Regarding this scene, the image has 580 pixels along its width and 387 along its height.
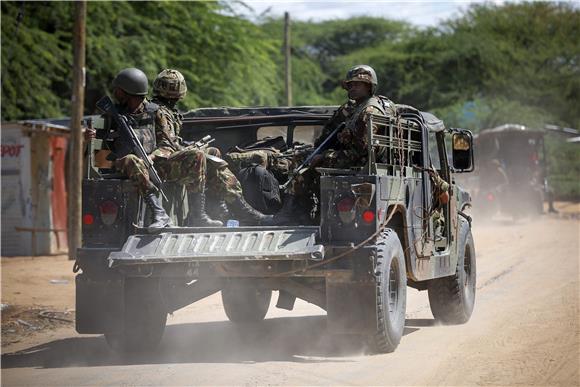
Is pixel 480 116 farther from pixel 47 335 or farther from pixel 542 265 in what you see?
pixel 47 335

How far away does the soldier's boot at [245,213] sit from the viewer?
892cm

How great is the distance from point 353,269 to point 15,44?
17.0 metres

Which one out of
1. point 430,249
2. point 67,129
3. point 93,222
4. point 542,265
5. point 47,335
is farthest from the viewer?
point 67,129

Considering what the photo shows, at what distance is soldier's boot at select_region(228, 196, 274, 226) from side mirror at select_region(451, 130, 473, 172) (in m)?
2.63

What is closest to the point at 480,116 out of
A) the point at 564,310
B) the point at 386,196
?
the point at 564,310

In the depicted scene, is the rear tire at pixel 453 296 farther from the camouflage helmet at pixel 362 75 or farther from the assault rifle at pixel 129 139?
the assault rifle at pixel 129 139

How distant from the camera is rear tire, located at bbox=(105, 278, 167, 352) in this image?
8555 millimetres

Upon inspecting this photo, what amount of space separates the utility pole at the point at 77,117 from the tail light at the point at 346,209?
34.7ft

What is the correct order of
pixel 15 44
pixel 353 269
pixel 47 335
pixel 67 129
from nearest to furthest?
1. pixel 353 269
2. pixel 47 335
3. pixel 67 129
4. pixel 15 44

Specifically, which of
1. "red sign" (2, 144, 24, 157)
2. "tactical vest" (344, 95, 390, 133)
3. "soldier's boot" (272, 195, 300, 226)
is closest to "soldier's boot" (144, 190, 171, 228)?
"soldier's boot" (272, 195, 300, 226)

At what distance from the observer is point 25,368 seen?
8.34 metres

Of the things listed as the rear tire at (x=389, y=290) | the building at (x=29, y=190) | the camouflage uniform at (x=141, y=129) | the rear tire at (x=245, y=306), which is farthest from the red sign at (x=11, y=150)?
the rear tire at (x=389, y=290)

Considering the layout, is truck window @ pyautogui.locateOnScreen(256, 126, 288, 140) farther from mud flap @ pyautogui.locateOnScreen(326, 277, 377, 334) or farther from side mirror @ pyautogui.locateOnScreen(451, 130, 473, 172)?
mud flap @ pyautogui.locateOnScreen(326, 277, 377, 334)

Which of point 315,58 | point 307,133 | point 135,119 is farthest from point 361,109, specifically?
point 315,58
